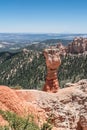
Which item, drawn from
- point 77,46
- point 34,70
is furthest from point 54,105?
point 77,46

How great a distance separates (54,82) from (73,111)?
51.1 ft

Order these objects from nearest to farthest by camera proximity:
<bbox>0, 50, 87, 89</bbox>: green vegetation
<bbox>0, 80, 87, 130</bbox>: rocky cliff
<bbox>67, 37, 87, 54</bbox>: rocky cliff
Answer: <bbox>0, 80, 87, 130</bbox>: rocky cliff → <bbox>0, 50, 87, 89</bbox>: green vegetation → <bbox>67, 37, 87, 54</bbox>: rocky cliff

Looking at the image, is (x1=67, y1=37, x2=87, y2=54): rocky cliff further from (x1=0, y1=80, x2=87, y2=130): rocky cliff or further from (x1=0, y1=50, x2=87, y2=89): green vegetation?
(x1=0, y1=80, x2=87, y2=130): rocky cliff

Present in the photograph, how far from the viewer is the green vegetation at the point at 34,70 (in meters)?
121

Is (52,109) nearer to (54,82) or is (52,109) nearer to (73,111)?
(73,111)

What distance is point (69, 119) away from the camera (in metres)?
23.9

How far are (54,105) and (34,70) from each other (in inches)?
4682

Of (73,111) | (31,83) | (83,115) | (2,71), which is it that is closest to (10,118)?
(83,115)

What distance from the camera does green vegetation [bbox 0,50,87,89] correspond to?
120688 millimetres

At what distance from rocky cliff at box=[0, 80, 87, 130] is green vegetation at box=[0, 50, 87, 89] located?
83.5 metres

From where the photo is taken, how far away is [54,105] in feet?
80.6

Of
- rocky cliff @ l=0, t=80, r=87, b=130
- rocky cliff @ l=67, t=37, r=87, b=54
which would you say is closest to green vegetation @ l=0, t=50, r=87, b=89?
rocky cliff @ l=67, t=37, r=87, b=54

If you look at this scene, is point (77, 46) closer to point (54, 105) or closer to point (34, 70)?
point (34, 70)

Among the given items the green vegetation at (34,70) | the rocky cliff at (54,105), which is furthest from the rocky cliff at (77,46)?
the rocky cliff at (54,105)
